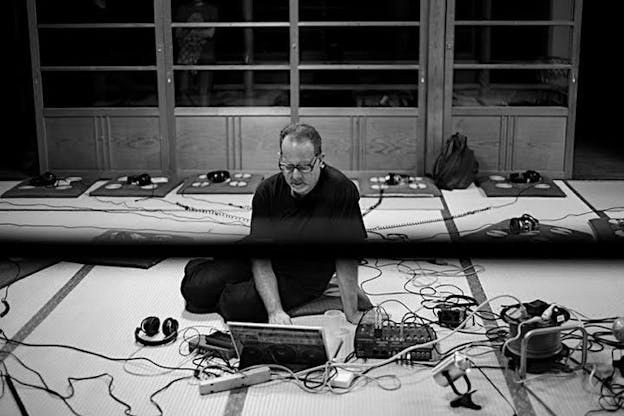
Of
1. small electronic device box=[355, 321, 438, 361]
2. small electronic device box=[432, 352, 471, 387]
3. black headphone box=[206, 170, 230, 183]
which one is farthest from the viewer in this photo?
black headphone box=[206, 170, 230, 183]

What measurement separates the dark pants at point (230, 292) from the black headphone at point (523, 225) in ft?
4.64

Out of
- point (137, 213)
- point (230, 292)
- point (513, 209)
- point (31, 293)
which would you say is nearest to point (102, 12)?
point (137, 213)

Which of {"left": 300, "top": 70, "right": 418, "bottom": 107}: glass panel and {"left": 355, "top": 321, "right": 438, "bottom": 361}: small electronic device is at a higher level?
{"left": 300, "top": 70, "right": 418, "bottom": 107}: glass panel

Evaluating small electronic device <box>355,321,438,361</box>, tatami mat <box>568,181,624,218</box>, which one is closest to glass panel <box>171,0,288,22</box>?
tatami mat <box>568,181,624,218</box>

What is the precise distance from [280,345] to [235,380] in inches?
7.3

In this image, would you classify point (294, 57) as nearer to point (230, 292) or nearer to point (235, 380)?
point (230, 292)

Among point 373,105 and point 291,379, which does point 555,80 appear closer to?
point 373,105

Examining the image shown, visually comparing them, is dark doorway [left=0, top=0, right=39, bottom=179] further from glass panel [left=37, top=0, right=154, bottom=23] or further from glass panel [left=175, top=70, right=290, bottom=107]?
glass panel [left=175, top=70, right=290, bottom=107]

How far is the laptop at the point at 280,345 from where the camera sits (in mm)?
2875

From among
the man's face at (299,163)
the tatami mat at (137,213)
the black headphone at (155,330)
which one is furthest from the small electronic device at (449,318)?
the tatami mat at (137,213)

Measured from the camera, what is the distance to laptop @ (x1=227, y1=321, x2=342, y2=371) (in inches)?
113

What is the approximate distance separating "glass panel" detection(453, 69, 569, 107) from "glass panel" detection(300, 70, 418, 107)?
1.16ft

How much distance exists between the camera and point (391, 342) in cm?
317

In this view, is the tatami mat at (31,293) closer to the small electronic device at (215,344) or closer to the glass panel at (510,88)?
the small electronic device at (215,344)
